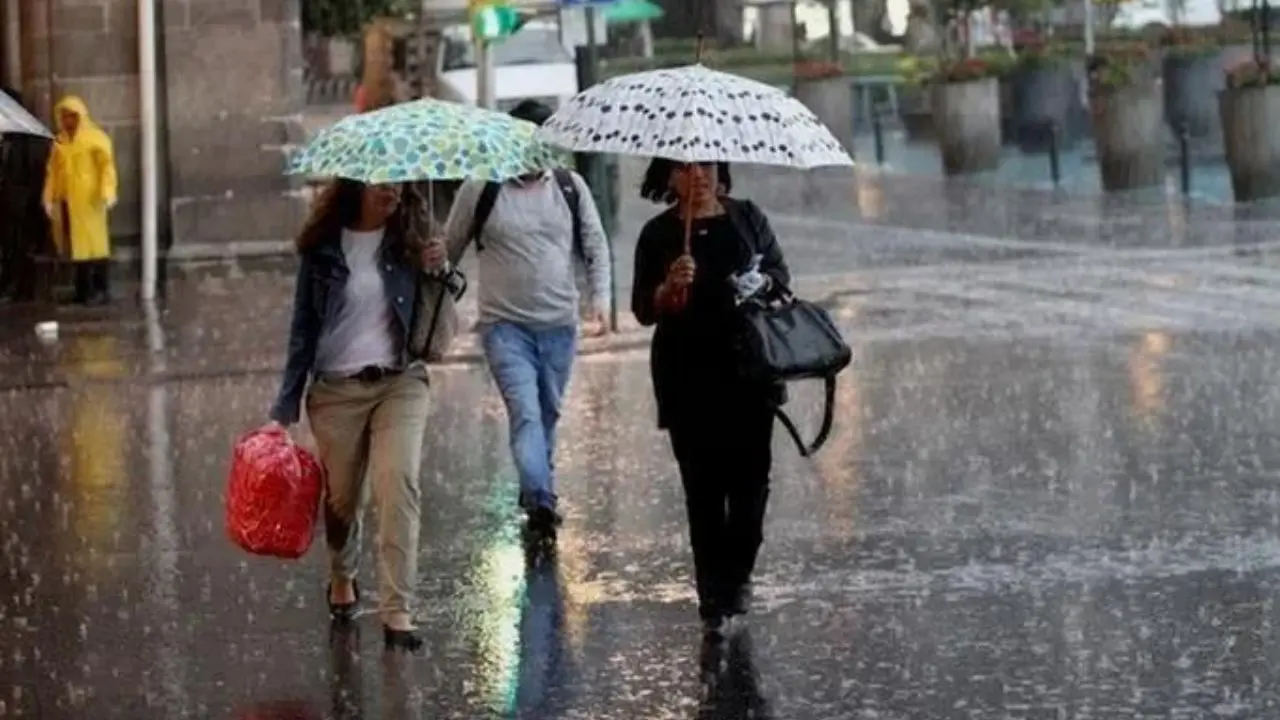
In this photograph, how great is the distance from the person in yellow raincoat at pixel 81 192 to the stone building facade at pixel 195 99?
1.24 m

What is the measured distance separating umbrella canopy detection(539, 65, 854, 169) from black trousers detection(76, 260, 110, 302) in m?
14.0

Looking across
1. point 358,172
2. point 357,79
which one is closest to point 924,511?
point 358,172

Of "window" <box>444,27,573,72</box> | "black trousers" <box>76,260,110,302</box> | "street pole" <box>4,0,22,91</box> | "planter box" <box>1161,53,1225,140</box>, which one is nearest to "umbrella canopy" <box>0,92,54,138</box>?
"black trousers" <box>76,260,110,302</box>

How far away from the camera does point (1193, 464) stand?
12.5 metres

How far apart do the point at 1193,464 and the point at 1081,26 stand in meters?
33.1

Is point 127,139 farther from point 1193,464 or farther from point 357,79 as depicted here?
point 357,79

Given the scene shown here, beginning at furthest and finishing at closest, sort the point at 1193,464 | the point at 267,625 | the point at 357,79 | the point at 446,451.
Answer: the point at 357,79
the point at 446,451
the point at 1193,464
the point at 267,625

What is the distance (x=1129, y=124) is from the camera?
3247 centimetres

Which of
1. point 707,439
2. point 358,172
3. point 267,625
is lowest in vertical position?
point 267,625

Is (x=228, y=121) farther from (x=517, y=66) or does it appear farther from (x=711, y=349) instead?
(x=711, y=349)

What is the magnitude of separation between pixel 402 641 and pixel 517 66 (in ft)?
92.1

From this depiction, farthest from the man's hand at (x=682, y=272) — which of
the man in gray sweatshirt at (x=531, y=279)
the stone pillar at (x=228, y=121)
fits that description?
the stone pillar at (x=228, y=121)

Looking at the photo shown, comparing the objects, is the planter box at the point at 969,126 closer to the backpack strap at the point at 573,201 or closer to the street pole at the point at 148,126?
the street pole at the point at 148,126

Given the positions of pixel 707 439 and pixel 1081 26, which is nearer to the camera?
pixel 707 439
